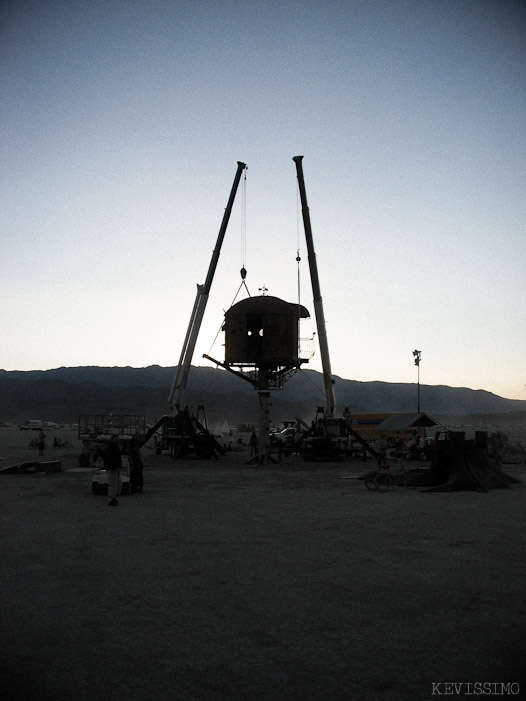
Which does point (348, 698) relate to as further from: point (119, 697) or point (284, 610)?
point (284, 610)

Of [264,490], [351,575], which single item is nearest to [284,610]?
[351,575]

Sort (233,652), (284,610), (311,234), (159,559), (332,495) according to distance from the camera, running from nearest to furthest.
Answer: (233,652)
(284,610)
(159,559)
(332,495)
(311,234)

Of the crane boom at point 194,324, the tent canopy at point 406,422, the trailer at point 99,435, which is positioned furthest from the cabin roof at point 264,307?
the tent canopy at point 406,422

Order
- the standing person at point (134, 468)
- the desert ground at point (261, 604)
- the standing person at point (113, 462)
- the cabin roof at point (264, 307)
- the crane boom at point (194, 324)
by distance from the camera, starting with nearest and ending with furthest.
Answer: the desert ground at point (261, 604) < the standing person at point (113, 462) < the standing person at point (134, 468) < the cabin roof at point (264, 307) < the crane boom at point (194, 324)

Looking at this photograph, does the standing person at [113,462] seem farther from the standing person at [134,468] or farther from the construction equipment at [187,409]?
the construction equipment at [187,409]

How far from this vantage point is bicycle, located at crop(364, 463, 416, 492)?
866 inches

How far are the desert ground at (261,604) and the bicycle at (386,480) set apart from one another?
226 inches

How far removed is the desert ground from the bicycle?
5.75 metres

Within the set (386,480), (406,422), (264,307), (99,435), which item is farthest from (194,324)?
(386,480)

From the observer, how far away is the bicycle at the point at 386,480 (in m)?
22.0

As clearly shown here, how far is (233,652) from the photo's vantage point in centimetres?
620

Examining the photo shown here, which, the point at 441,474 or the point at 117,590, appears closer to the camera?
the point at 117,590

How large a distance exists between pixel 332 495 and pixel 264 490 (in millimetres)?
2661

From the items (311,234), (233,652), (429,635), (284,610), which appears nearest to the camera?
(233,652)
